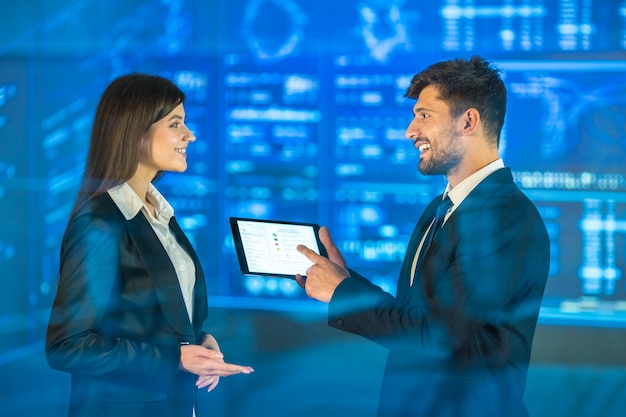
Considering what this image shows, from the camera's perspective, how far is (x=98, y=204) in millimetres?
1373

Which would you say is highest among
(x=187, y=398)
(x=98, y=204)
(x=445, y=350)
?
(x=98, y=204)

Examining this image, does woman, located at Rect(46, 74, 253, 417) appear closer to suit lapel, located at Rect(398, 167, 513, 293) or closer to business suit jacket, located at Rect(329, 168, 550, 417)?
business suit jacket, located at Rect(329, 168, 550, 417)


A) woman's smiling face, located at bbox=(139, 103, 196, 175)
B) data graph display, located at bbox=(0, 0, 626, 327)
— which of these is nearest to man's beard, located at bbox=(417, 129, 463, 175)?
data graph display, located at bbox=(0, 0, 626, 327)

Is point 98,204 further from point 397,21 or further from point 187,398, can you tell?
point 397,21

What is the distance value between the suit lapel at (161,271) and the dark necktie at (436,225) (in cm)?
48

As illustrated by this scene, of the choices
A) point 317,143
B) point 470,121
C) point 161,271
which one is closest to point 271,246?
point 161,271

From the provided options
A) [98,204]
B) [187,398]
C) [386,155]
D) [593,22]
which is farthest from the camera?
[386,155]

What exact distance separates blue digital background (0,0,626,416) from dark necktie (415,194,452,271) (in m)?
0.31

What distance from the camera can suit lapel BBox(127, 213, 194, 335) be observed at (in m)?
1.38

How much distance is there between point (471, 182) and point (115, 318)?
0.74 metres

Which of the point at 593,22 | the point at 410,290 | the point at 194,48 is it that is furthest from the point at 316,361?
the point at 593,22

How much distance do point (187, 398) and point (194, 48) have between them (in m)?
0.88

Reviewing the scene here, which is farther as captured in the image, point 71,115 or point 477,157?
point 71,115

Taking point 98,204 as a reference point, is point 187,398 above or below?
below
